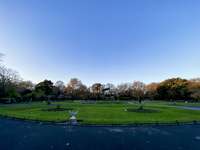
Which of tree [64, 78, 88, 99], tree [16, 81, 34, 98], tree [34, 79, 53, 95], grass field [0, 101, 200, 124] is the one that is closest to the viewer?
grass field [0, 101, 200, 124]

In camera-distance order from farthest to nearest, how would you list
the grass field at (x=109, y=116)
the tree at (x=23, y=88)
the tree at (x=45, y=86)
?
the tree at (x=45, y=86), the tree at (x=23, y=88), the grass field at (x=109, y=116)

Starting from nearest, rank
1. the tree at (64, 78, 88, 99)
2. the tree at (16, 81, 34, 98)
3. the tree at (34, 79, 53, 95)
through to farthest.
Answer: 1. the tree at (16, 81, 34, 98)
2. the tree at (34, 79, 53, 95)
3. the tree at (64, 78, 88, 99)

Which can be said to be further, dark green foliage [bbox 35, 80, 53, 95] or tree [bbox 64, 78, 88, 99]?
tree [bbox 64, 78, 88, 99]

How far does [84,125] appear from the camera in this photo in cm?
934

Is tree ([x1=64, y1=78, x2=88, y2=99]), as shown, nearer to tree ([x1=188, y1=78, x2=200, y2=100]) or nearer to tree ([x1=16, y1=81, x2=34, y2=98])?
tree ([x1=16, y1=81, x2=34, y2=98])

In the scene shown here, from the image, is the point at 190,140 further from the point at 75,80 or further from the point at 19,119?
the point at 75,80

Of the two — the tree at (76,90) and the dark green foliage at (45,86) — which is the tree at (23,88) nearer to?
the dark green foliage at (45,86)

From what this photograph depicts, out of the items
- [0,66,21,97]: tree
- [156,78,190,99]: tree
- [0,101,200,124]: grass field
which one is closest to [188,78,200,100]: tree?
[156,78,190,99]: tree

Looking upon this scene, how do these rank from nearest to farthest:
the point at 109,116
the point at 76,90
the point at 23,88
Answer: the point at 109,116 → the point at 23,88 → the point at 76,90

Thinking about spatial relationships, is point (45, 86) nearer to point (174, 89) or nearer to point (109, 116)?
point (109, 116)

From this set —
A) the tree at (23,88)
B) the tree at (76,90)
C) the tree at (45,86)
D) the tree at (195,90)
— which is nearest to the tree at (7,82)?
the tree at (23,88)

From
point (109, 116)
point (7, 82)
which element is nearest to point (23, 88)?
point (7, 82)

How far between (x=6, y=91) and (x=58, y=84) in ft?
122

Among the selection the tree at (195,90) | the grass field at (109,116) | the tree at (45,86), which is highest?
the tree at (45,86)
